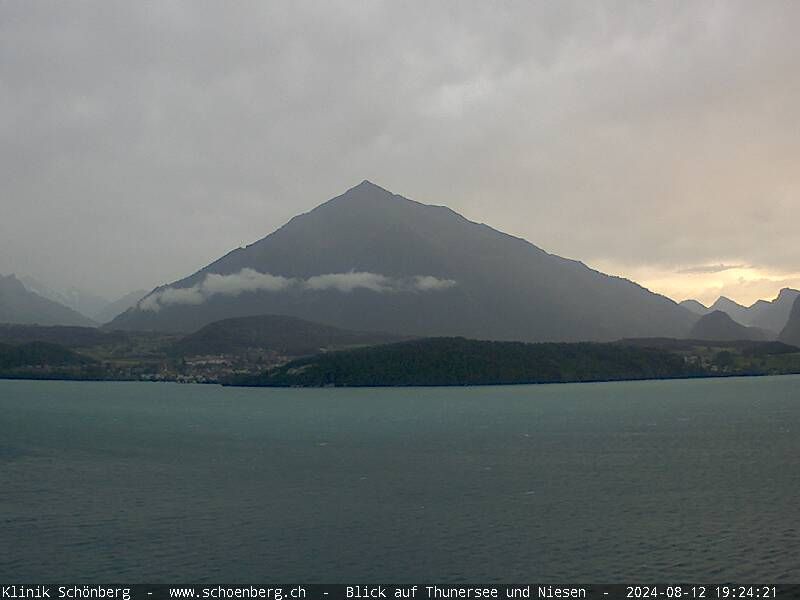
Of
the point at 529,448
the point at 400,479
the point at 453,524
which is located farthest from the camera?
the point at 529,448

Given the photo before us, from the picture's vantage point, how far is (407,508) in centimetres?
6906

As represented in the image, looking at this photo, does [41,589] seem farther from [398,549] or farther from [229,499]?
[229,499]

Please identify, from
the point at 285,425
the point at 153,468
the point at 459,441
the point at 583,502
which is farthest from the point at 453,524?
the point at 285,425

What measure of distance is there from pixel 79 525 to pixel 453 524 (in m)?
31.5

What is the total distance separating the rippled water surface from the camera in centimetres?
4994

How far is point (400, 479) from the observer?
285 feet
